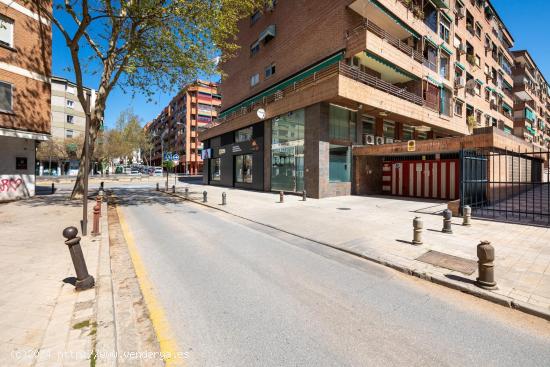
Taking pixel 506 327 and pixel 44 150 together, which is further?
pixel 44 150

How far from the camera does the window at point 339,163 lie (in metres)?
17.5

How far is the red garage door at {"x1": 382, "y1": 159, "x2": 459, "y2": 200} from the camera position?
1652 cm

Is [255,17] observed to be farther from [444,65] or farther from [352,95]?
[444,65]

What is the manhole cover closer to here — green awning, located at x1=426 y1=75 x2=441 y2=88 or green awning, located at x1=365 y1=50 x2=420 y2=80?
green awning, located at x1=365 y1=50 x2=420 y2=80

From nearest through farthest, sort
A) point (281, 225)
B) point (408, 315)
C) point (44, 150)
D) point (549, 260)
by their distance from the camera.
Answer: point (408, 315) → point (549, 260) → point (281, 225) → point (44, 150)

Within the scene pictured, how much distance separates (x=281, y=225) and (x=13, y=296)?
6669mm

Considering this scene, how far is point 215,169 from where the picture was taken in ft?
104

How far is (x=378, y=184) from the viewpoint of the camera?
19.8m

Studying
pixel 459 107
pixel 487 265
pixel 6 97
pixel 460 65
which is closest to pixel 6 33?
pixel 6 97

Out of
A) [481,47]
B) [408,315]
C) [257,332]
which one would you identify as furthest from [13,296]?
[481,47]

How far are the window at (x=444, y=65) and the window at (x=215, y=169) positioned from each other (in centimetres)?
2413

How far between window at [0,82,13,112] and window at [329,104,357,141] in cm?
1810

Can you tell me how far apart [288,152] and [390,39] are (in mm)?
11172

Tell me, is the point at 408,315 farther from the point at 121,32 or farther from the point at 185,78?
the point at 121,32
